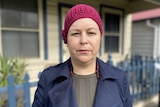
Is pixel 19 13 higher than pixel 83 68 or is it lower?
higher

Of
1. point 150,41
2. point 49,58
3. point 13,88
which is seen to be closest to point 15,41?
point 49,58

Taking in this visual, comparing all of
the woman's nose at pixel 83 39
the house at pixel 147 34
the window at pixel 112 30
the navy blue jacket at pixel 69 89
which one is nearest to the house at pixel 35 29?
the window at pixel 112 30

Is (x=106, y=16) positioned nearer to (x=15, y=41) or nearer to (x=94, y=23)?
(x=15, y=41)

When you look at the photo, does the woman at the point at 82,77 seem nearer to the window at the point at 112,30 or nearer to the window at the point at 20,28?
the window at the point at 20,28

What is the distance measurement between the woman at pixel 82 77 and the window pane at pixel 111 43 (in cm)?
433

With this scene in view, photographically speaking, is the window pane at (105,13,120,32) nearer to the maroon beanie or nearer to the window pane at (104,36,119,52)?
the window pane at (104,36,119,52)

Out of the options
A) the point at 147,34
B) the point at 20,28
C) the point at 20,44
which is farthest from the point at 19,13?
the point at 147,34

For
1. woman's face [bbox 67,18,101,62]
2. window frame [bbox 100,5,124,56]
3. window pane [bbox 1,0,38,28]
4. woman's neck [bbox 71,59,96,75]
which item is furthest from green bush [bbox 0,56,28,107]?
window frame [bbox 100,5,124,56]

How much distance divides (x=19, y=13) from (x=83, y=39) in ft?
10.2

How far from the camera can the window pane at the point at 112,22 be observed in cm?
540

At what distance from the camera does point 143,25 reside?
983cm

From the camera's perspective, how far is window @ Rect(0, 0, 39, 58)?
3514 millimetres

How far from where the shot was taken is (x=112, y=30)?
565 centimetres

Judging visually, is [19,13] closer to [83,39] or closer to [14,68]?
[14,68]
